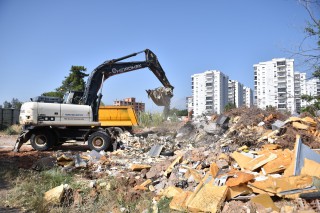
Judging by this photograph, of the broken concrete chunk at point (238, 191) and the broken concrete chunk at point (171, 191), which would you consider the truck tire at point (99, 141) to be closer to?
the broken concrete chunk at point (171, 191)

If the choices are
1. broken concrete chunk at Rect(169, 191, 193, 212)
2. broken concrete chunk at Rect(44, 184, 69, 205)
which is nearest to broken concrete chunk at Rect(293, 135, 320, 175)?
broken concrete chunk at Rect(169, 191, 193, 212)

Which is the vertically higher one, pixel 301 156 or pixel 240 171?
pixel 301 156

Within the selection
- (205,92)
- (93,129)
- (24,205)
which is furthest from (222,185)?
(205,92)

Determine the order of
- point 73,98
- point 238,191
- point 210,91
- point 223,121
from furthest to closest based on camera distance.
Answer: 1. point 210,91
2. point 73,98
3. point 223,121
4. point 238,191

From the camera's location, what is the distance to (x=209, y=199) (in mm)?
4633

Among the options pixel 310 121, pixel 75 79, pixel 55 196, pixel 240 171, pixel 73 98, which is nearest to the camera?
pixel 55 196

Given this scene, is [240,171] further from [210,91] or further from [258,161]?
[210,91]

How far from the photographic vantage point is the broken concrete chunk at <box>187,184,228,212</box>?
4.49 m

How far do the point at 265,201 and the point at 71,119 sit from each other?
910 centimetres

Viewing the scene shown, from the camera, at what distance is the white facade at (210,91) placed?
67.1m

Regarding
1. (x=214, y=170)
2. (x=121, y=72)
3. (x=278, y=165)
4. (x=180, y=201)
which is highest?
(x=121, y=72)

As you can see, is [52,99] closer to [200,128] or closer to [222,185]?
[200,128]

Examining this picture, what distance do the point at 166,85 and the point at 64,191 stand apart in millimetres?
10086

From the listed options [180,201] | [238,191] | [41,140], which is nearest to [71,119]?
[41,140]
